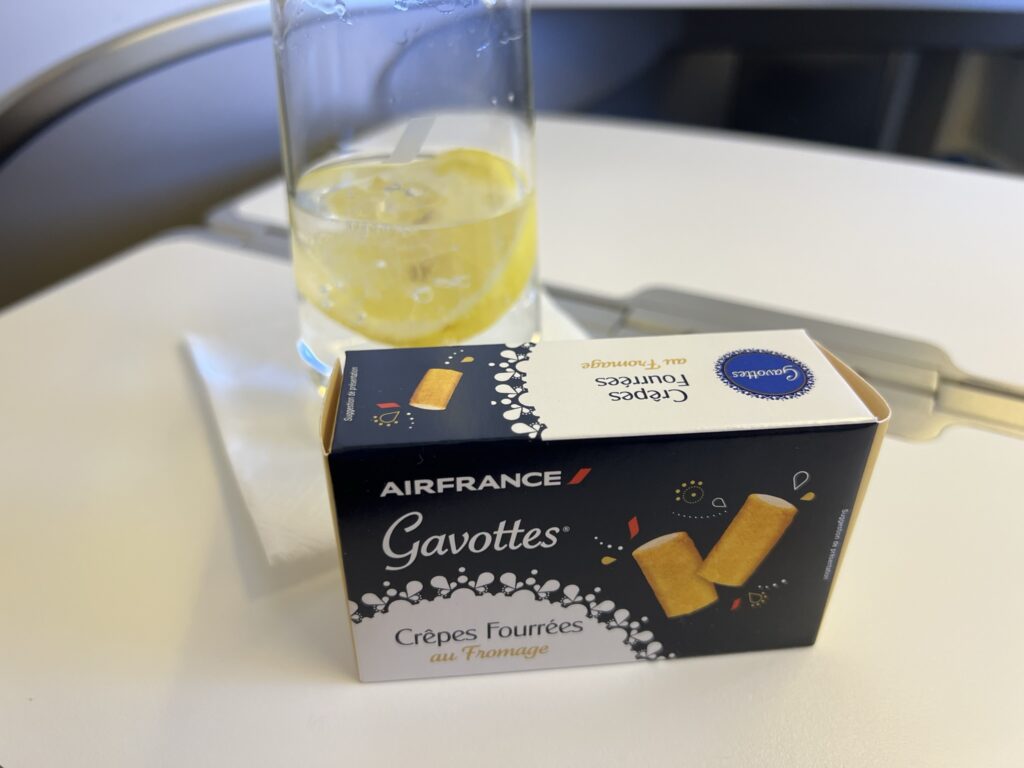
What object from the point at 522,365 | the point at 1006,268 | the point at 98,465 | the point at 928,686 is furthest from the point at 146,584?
the point at 1006,268

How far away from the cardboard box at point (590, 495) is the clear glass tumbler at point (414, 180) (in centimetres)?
12

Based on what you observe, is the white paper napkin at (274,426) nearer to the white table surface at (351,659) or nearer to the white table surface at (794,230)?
the white table surface at (351,659)

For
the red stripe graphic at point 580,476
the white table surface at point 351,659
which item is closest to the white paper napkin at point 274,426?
the white table surface at point 351,659

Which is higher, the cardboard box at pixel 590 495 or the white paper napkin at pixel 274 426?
the cardboard box at pixel 590 495

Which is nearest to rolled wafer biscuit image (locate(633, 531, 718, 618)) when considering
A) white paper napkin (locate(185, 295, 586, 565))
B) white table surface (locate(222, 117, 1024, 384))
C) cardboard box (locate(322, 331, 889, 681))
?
cardboard box (locate(322, 331, 889, 681))

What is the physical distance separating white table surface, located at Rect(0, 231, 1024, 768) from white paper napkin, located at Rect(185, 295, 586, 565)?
12 mm

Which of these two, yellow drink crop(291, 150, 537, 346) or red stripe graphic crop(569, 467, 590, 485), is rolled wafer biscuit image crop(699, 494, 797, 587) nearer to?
red stripe graphic crop(569, 467, 590, 485)

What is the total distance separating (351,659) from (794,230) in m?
0.53

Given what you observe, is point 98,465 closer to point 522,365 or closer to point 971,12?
point 522,365

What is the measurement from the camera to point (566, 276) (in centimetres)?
66

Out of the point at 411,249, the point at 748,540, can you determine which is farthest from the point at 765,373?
the point at 411,249

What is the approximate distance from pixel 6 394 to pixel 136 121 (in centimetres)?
49

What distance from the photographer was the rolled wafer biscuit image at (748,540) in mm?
308

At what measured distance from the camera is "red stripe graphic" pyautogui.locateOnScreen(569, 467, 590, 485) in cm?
29
